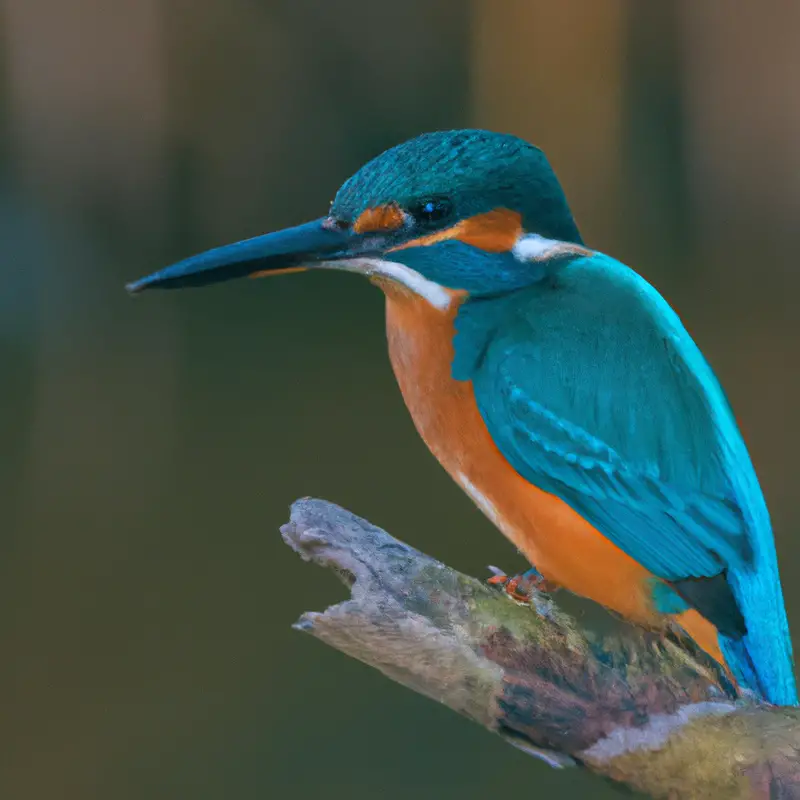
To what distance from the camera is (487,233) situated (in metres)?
1.17

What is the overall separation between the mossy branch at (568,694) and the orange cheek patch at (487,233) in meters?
0.38

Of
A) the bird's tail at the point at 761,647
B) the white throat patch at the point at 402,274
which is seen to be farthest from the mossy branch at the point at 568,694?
the white throat patch at the point at 402,274

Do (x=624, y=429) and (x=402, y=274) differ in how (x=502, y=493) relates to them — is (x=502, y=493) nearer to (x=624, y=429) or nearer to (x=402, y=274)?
(x=624, y=429)

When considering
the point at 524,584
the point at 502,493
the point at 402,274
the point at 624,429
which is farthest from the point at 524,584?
the point at 402,274

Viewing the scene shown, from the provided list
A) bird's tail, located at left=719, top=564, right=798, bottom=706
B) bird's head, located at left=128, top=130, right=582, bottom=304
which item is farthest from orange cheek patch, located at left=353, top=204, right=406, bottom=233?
bird's tail, located at left=719, top=564, right=798, bottom=706

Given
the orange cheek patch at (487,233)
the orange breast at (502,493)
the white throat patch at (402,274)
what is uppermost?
the orange cheek patch at (487,233)

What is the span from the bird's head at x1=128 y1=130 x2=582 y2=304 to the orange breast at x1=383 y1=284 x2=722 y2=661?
1.9 inches

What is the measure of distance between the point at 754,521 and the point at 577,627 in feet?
0.76

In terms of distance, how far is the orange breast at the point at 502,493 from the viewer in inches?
45.9

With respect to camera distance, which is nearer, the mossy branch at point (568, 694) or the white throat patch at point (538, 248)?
the mossy branch at point (568, 694)

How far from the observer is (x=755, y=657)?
→ 1.10 m

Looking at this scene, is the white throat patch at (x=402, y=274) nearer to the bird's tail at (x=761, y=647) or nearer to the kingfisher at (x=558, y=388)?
the kingfisher at (x=558, y=388)

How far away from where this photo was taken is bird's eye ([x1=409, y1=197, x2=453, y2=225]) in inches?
44.7

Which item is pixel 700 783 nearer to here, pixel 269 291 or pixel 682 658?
pixel 682 658
